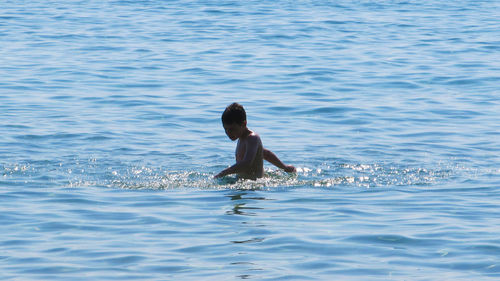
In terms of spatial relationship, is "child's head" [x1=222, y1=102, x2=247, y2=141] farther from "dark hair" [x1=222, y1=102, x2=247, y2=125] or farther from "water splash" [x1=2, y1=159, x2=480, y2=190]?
"water splash" [x1=2, y1=159, x2=480, y2=190]

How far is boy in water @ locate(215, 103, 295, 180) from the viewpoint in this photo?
10570mm

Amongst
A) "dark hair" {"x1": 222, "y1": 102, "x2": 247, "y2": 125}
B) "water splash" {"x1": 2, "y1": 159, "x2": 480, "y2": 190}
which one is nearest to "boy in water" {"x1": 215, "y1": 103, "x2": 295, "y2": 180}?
"dark hair" {"x1": 222, "y1": 102, "x2": 247, "y2": 125}

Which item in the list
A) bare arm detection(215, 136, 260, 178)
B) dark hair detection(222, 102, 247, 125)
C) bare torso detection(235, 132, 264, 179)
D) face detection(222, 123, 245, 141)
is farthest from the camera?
bare torso detection(235, 132, 264, 179)

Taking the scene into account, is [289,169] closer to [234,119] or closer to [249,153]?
[249,153]

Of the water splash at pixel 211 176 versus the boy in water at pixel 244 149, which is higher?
the boy in water at pixel 244 149

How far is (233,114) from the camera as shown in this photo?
34.6ft

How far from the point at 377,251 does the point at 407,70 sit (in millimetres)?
12331

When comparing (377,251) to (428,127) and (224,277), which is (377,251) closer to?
(224,277)

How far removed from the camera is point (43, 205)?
32.3 feet

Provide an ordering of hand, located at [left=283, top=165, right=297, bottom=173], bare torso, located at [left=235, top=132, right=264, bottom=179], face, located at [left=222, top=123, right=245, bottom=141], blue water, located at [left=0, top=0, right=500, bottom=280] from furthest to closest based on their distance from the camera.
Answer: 1. hand, located at [left=283, top=165, right=297, bottom=173]
2. bare torso, located at [left=235, top=132, right=264, bottom=179]
3. face, located at [left=222, top=123, right=245, bottom=141]
4. blue water, located at [left=0, top=0, right=500, bottom=280]

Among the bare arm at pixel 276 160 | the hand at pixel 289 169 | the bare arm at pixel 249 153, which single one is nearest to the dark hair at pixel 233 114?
the bare arm at pixel 249 153

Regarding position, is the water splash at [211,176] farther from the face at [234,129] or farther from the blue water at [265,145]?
the face at [234,129]

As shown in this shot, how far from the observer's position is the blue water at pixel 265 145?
26.8 feet

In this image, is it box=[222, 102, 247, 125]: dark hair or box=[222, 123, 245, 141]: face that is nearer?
box=[222, 102, 247, 125]: dark hair
